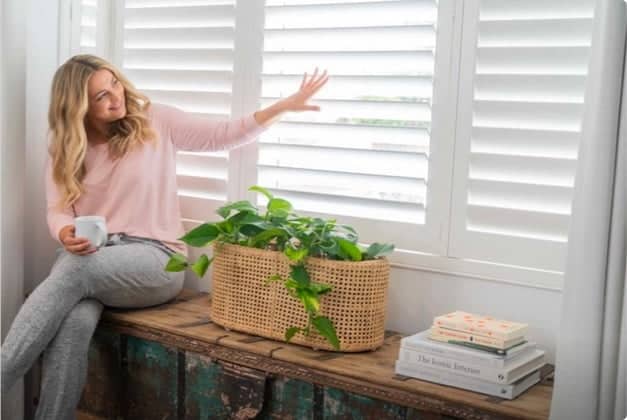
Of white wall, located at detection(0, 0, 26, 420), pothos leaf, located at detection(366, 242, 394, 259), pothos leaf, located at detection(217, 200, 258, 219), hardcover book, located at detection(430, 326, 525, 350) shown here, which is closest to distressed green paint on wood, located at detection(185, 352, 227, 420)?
pothos leaf, located at detection(217, 200, 258, 219)

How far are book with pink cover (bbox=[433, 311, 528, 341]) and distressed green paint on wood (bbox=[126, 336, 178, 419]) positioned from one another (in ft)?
2.58

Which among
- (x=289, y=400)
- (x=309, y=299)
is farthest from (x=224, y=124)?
(x=289, y=400)

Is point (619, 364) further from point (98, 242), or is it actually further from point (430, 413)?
point (98, 242)

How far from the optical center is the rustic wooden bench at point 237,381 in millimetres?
1913

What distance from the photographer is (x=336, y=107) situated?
2.46 meters

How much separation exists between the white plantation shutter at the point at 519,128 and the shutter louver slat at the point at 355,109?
0.13 meters

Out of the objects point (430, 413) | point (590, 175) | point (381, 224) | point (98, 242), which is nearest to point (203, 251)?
point (98, 242)

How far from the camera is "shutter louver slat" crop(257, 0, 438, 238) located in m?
2.33

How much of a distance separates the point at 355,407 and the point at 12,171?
140 cm

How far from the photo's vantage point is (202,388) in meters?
2.28

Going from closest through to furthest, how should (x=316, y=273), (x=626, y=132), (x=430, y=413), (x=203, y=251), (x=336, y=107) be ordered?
(x=626, y=132) → (x=430, y=413) → (x=316, y=273) → (x=336, y=107) → (x=203, y=251)

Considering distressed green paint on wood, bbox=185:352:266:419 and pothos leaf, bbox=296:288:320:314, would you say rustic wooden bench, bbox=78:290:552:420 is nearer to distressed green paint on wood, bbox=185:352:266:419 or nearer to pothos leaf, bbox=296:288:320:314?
distressed green paint on wood, bbox=185:352:266:419

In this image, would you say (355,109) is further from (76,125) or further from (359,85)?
(76,125)

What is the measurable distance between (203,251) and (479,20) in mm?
1179
